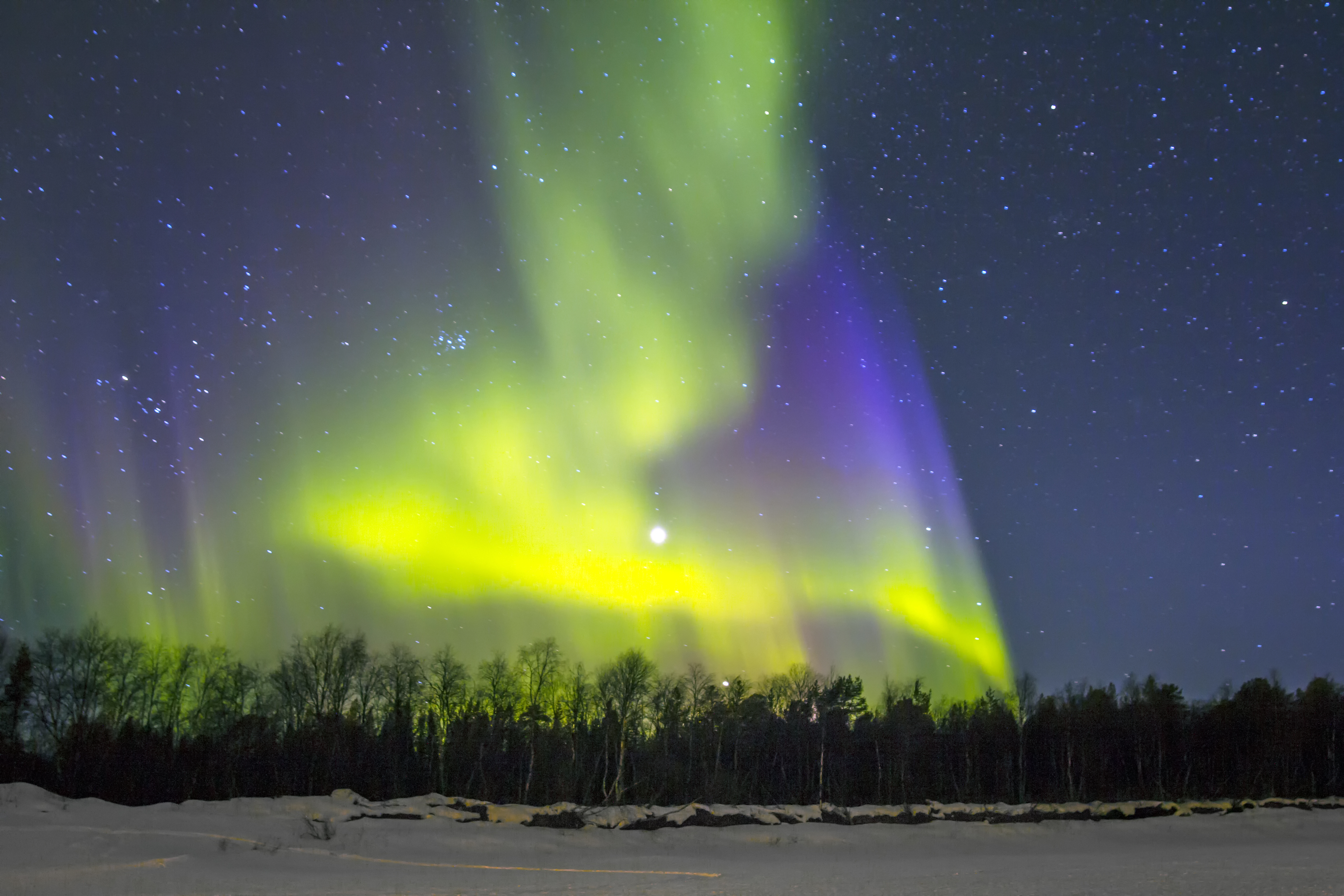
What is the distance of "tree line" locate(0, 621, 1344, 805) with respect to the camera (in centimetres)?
4962

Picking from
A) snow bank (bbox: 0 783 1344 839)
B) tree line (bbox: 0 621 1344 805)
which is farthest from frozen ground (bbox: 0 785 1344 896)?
tree line (bbox: 0 621 1344 805)

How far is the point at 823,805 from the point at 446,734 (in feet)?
91.3

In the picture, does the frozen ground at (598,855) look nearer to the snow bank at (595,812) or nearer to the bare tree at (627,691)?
the snow bank at (595,812)

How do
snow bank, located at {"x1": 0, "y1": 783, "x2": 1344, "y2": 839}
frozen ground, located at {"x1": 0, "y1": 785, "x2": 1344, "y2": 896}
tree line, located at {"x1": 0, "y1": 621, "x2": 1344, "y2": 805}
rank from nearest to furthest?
frozen ground, located at {"x1": 0, "y1": 785, "x2": 1344, "y2": 896} → snow bank, located at {"x1": 0, "y1": 783, "x2": 1344, "y2": 839} → tree line, located at {"x1": 0, "y1": 621, "x2": 1344, "y2": 805}

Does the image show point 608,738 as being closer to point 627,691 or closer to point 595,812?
point 627,691

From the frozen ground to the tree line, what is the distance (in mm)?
16647

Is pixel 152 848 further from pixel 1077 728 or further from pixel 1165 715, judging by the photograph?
pixel 1165 715

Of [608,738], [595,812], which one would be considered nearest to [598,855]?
[595,812]

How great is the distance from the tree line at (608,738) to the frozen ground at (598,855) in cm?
1665

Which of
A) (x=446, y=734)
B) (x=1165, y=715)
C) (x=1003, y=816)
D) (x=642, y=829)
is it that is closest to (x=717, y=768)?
(x=446, y=734)

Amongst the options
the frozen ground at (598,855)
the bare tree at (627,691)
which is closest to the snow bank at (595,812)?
the frozen ground at (598,855)

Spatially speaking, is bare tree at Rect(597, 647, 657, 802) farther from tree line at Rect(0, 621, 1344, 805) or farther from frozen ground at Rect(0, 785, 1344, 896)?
frozen ground at Rect(0, 785, 1344, 896)

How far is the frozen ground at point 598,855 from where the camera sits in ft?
56.9

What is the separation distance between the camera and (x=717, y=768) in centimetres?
5788
